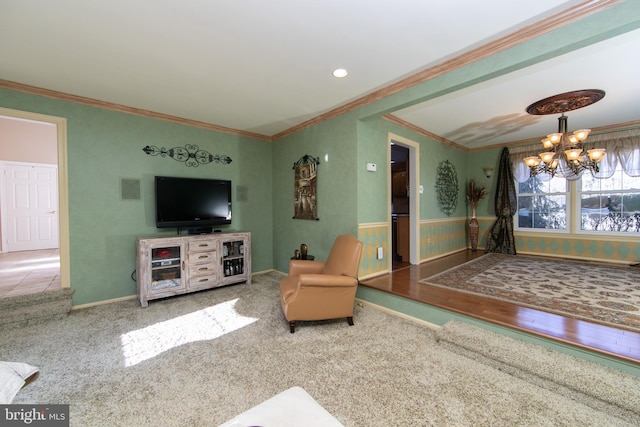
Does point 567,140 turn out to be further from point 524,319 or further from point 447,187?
point 524,319

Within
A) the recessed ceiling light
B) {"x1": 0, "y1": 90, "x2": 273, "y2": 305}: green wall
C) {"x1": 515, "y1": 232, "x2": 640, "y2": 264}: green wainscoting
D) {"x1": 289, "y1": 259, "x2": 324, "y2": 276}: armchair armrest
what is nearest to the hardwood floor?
{"x1": 289, "y1": 259, "x2": 324, "y2": 276}: armchair armrest

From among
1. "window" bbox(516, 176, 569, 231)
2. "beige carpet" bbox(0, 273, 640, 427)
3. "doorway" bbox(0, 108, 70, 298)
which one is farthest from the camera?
"window" bbox(516, 176, 569, 231)

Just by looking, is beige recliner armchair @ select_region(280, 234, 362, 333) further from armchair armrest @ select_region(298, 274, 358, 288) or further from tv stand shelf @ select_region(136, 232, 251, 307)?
tv stand shelf @ select_region(136, 232, 251, 307)

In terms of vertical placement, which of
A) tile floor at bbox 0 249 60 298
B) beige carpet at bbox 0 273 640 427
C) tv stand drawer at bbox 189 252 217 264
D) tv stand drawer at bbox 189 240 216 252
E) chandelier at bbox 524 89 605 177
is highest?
chandelier at bbox 524 89 605 177

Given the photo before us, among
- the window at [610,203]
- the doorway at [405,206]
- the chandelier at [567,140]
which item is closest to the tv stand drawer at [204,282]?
the doorway at [405,206]

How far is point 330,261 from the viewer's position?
9.89 feet

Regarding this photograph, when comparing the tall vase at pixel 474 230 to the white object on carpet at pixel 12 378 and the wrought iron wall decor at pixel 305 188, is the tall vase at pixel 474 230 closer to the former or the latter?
the wrought iron wall decor at pixel 305 188

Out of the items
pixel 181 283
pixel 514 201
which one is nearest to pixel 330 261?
pixel 181 283

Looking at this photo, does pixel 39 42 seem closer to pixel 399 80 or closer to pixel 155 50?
pixel 155 50

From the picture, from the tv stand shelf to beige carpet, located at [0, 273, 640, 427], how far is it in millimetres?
586

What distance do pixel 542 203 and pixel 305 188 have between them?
198 inches

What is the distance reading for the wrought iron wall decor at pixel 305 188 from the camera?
4008 mm

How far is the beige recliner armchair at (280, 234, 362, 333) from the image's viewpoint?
2.47 metres

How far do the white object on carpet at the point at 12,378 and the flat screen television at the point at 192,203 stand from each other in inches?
105
